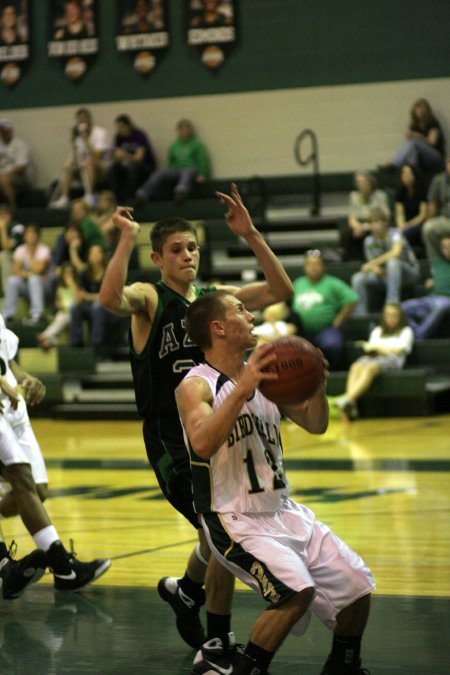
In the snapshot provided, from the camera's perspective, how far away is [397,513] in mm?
7316

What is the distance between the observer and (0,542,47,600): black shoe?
5.21 meters

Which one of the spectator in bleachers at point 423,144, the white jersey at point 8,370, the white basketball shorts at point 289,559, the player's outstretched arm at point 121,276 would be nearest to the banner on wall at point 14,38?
the spectator in bleachers at point 423,144

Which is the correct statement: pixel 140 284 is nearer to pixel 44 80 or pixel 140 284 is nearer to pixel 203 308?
pixel 203 308

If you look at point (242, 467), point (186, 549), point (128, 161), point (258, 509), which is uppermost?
point (128, 161)

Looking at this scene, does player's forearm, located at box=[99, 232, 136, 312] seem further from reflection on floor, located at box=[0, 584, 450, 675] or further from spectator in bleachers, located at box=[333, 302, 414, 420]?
spectator in bleachers, located at box=[333, 302, 414, 420]

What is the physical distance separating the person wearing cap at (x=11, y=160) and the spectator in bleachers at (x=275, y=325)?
18.9 feet

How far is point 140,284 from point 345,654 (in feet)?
5.50

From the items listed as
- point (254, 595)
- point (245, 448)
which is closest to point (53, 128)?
point (254, 595)

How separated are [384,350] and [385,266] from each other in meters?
1.27

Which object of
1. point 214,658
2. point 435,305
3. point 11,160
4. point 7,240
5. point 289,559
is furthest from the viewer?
point 11,160

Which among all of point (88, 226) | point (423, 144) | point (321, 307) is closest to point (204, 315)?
point (321, 307)

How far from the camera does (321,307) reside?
1305cm

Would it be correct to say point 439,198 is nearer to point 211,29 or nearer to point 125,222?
point 211,29

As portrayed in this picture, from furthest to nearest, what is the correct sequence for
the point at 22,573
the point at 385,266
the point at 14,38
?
the point at 14,38 < the point at 385,266 < the point at 22,573
